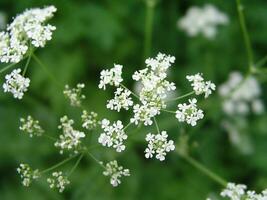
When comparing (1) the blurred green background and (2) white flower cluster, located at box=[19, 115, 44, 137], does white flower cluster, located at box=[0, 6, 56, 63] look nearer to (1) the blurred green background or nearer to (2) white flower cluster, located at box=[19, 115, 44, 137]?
(2) white flower cluster, located at box=[19, 115, 44, 137]

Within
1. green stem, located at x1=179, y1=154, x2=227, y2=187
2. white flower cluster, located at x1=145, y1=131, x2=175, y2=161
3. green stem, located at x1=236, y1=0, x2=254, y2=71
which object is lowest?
white flower cluster, located at x1=145, y1=131, x2=175, y2=161

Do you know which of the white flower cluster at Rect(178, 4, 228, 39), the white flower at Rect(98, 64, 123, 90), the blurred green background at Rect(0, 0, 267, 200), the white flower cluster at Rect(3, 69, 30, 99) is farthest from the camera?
the white flower cluster at Rect(178, 4, 228, 39)

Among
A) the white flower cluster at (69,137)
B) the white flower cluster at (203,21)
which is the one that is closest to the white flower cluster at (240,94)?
the white flower cluster at (203,21)

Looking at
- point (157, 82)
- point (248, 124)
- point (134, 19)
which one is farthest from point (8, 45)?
point (248, 124)

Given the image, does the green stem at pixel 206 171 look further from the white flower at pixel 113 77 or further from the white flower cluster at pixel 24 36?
the white flower cluster at pixel 24 36

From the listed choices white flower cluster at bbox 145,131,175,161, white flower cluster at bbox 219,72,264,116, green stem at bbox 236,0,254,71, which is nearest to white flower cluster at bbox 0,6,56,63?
white flower cluster at bbox 145,131,175,161

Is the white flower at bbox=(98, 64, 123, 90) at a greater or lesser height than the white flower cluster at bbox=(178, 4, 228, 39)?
lesser

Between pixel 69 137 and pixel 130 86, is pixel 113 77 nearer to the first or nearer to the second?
pixel 69 137
